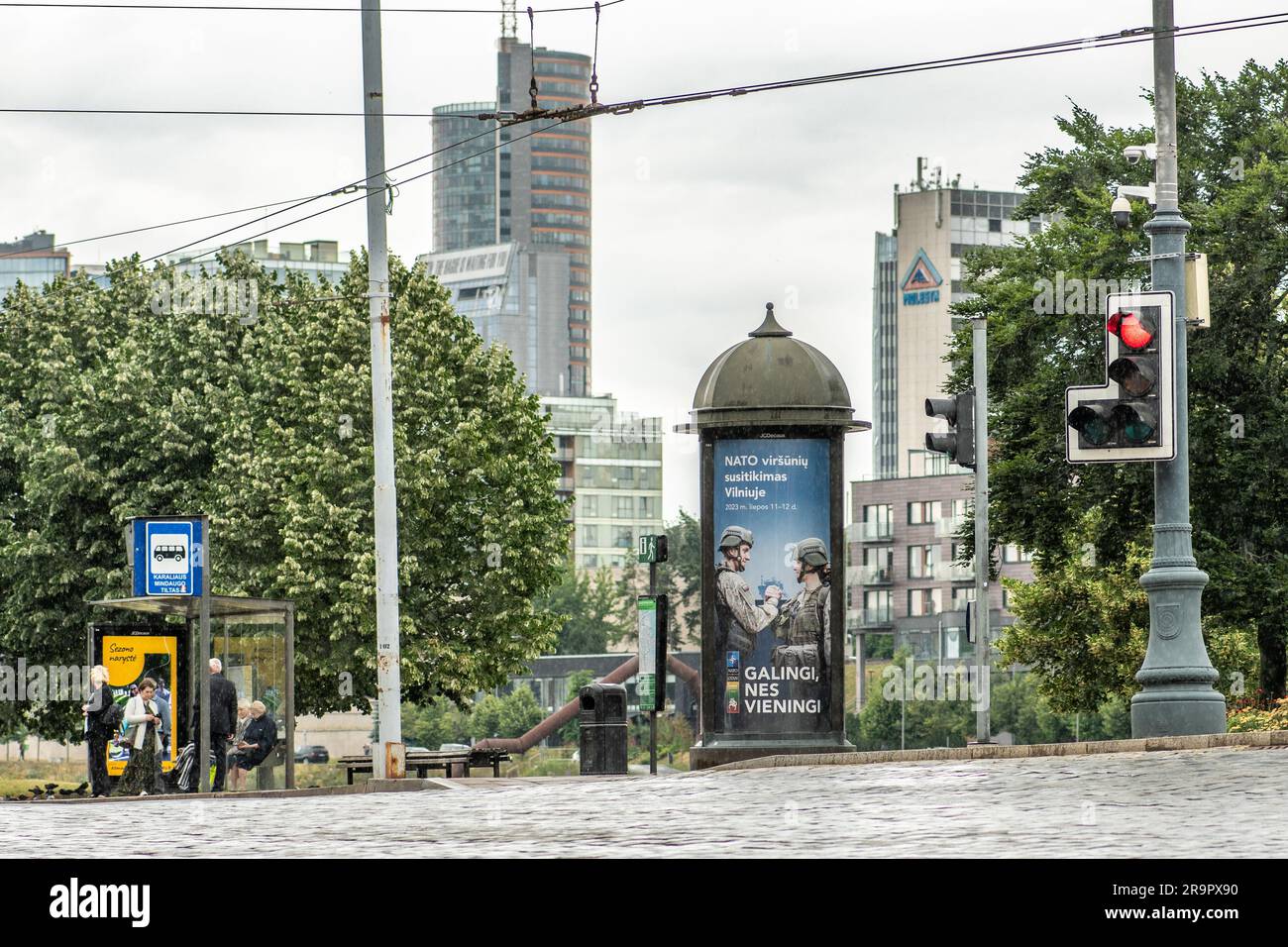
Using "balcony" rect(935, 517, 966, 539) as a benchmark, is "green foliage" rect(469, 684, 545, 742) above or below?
below

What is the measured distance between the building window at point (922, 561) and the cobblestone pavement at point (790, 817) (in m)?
118

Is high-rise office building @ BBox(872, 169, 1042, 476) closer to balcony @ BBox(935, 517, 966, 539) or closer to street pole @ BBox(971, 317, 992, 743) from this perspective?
balcony @ BBox(935, 517, 966, 539)

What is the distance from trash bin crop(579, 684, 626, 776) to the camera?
29.0m

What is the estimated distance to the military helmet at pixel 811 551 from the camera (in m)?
27.3

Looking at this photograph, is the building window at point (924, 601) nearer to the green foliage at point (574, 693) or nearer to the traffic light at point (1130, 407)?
the green foliage at point (574, 693)

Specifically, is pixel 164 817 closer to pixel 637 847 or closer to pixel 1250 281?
pixel 637 847

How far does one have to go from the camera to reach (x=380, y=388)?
84.2 feet

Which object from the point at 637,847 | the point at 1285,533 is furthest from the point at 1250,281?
the point at 637,847

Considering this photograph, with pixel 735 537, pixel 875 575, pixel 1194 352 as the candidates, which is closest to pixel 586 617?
pixel 875 575

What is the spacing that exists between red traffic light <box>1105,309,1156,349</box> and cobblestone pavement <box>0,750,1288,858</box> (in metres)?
3.34

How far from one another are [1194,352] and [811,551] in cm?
955

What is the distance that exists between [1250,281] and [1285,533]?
3999 mm

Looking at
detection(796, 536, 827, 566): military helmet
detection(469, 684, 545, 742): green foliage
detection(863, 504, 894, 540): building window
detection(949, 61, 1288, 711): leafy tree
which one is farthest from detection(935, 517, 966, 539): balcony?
detection(796, 536, 827, 566): military helmet

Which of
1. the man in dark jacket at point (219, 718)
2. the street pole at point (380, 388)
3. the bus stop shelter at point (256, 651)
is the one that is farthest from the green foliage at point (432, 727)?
the street pole at point (380, 388)
